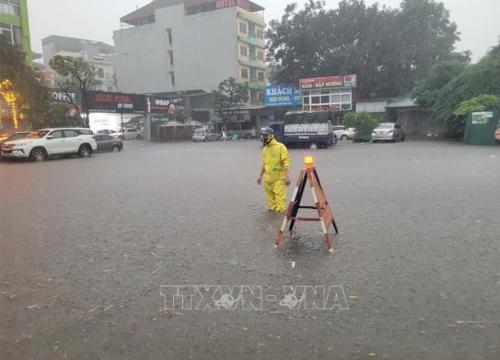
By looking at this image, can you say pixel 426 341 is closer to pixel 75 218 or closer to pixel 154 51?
pixel 75 218

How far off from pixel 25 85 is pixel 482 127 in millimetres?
27107

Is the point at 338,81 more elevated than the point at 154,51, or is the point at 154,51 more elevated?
the point at 154,51

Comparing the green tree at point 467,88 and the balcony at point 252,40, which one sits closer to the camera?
the green tree at point 467,88

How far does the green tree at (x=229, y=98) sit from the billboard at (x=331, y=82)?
330 inches

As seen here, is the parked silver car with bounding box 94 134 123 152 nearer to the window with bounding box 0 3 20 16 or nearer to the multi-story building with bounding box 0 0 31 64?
the multi-story building with bounding box 0 0 31 64

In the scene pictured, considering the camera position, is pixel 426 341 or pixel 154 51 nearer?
pixel 426 341

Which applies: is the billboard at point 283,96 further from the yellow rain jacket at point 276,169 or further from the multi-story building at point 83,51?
the multi-story building at point 83,51

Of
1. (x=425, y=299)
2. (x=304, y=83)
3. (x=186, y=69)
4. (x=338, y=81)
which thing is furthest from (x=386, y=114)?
(x=425, y=299)

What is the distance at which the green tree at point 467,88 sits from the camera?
27766mm

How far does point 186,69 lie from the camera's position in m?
65.8

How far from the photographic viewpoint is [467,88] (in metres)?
28.5

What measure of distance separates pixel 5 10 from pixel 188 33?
34.6m

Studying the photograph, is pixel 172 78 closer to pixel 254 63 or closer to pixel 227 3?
pixel 254 63

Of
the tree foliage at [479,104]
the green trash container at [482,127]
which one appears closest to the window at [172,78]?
the tree foliage at [479,104]
